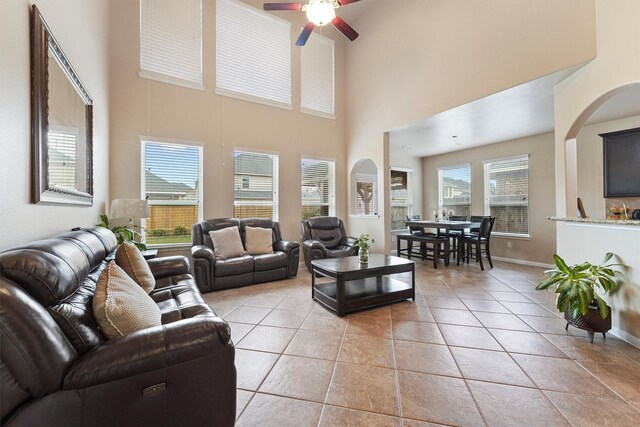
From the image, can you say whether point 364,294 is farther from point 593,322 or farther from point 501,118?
point 501,118

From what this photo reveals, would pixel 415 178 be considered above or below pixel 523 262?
above

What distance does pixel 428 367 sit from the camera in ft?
6.44

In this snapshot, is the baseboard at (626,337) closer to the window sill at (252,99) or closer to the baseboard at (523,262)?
the baseboard at (523,262)

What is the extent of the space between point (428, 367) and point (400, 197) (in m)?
5.97

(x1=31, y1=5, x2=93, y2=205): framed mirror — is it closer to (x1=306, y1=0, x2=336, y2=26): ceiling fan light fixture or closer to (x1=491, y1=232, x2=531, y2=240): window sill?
(x1=306, y1=0, x2=336, y2=26): ceiling fan light fixture

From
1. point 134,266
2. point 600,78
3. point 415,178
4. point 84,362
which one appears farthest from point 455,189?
point 84,362

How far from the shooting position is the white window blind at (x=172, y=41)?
4.15m

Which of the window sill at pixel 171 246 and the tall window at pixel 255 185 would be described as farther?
the tall window at pixel 255 185

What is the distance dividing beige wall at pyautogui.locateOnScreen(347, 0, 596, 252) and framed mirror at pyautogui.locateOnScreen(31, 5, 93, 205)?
4.23m

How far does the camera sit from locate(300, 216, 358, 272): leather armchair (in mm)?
4773

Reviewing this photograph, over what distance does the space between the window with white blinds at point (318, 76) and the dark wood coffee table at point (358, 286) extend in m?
3.59

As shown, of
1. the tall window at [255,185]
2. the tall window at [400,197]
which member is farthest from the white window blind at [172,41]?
the tall window at [400,197]

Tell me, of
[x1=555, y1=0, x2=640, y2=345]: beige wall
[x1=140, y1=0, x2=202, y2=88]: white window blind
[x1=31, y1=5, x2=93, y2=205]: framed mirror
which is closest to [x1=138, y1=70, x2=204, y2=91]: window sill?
[x1=140, y1=0, x2=202, y2=88]: white window blind

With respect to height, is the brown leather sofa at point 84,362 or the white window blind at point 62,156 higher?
the white window blind at point 62,156
